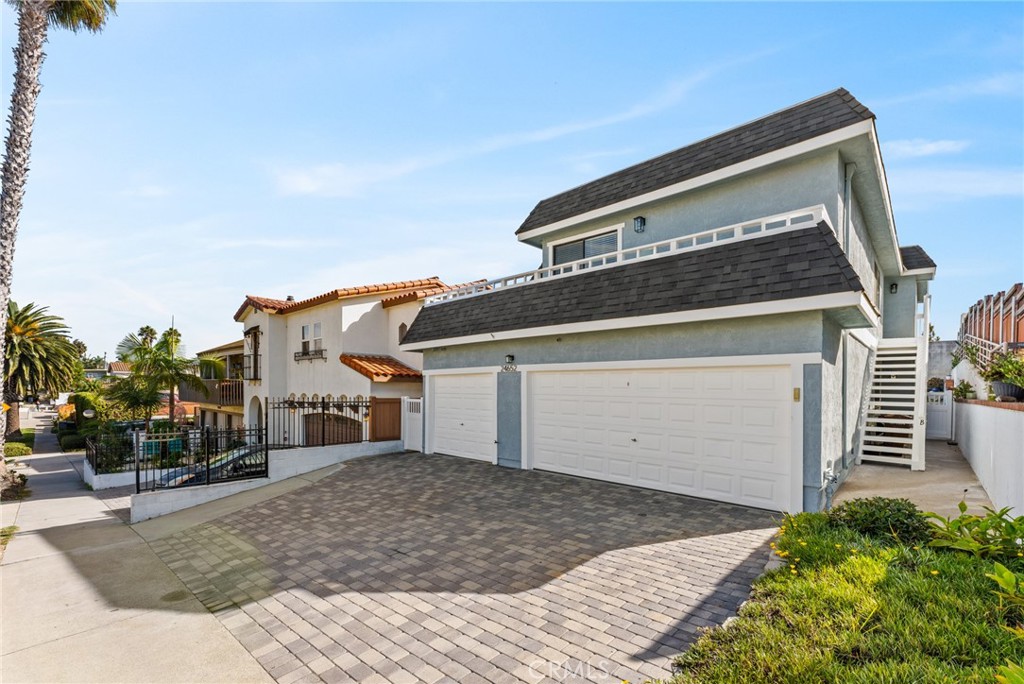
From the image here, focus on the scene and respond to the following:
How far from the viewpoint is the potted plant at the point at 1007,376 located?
8289mm

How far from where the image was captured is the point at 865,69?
398 inches

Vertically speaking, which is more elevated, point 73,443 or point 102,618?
point 102,618

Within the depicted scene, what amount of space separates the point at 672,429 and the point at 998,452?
499cm

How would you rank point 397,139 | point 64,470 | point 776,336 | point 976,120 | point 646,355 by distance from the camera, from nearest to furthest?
point 776,336
point 976,120
point 646,355
point 397,139
point 64,470

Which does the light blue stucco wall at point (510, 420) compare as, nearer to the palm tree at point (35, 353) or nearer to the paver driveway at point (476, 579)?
the paver driveway at point (476, 579)

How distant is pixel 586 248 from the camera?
1420cm

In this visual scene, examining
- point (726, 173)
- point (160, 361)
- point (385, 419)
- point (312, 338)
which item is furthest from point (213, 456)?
point (726, 173)

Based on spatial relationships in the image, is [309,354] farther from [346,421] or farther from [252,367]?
[252,367]

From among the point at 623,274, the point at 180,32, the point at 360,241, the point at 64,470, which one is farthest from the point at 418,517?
the point at 64,470

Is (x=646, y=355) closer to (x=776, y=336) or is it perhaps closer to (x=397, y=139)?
(x=776, y=336)

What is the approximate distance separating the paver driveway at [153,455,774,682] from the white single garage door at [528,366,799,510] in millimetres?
461

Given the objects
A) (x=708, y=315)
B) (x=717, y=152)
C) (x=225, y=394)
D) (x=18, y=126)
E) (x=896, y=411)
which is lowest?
(x=225, y=394)

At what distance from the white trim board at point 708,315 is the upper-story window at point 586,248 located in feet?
11.7

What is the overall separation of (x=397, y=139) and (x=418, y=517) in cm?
913
